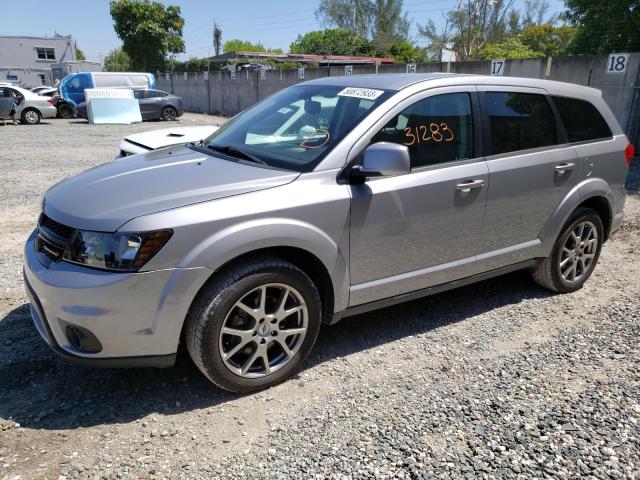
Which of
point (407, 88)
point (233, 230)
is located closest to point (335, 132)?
point (407, 88)

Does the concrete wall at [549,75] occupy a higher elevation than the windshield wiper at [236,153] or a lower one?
higher

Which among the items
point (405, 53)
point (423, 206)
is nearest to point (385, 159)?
point (423, 206)

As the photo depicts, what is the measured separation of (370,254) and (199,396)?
4.40ft

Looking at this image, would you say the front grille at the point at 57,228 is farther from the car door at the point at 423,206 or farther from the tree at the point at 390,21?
the tree at the point at 390,21

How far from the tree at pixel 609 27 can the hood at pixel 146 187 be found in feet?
56.5

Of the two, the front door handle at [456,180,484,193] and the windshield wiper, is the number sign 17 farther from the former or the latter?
the windshield wiper

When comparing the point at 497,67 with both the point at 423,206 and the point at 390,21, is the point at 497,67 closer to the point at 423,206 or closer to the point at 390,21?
the point at 423,206

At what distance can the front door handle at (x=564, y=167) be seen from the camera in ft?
13.3

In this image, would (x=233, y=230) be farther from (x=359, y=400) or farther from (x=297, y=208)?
(x=359, y=400)

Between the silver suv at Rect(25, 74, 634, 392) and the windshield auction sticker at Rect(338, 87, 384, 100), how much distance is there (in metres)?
0.02

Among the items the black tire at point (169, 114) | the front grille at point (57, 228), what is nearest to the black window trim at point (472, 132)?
the front grille at point (57, 228)

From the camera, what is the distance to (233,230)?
2738 mm

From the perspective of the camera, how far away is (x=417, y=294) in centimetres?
362

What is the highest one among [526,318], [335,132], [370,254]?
[335,132]
